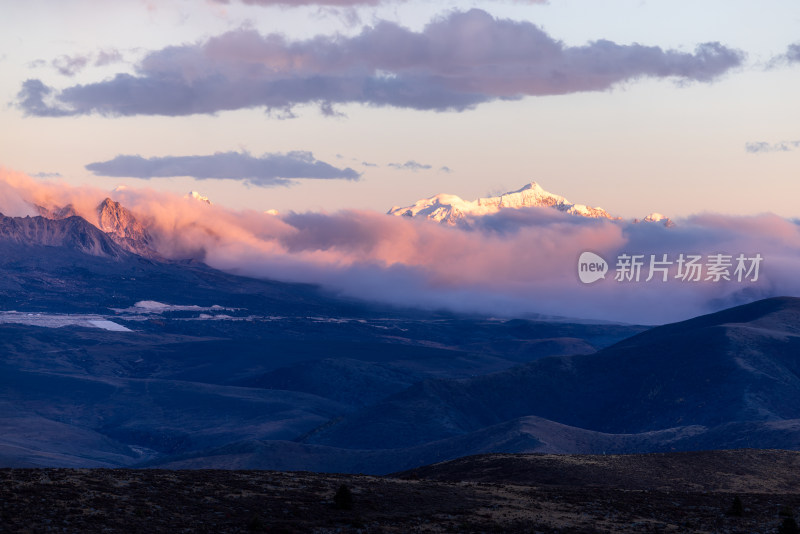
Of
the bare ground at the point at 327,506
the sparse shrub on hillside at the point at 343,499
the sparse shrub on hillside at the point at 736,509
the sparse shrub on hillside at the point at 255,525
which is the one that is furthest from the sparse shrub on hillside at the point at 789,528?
the sparse shrub on hillside at the point at 255,525

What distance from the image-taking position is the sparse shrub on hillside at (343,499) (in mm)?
71062

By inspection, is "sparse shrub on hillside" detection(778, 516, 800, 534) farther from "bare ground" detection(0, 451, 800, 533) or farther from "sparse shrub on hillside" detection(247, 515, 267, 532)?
"sparse shrub on hillside" detection(247, 515, 267, 532)

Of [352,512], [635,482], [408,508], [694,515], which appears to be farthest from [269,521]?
[635,482]

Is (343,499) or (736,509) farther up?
(736,509)

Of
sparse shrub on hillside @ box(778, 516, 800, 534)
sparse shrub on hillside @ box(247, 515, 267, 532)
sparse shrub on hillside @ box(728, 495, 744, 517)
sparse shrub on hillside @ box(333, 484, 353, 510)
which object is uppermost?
sparse shrub on hillside @ box(778, 516, 800, 534)

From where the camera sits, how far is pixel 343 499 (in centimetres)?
7138

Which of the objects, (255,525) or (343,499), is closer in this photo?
(255,525)

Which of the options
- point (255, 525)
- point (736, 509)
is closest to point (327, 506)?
point (255, 525)

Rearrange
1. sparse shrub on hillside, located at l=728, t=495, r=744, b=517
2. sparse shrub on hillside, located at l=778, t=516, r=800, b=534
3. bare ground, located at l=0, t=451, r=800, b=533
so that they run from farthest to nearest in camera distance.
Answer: sparse shrub on hillside, located at l=728, t=495, r=744, b=517 < sparse shrub on hillside, located at l=778, t=516, r=800, b=534 < bare ground, located at l=0, t=451, r=800, b=533

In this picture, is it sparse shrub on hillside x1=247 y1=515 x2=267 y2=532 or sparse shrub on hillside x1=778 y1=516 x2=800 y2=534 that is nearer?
sparse shrub on hillside x1=247 y1=515 x2=267 y2=532

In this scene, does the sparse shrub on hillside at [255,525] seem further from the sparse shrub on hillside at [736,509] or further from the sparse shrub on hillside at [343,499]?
the sparse shrub on hillside at [736,509]

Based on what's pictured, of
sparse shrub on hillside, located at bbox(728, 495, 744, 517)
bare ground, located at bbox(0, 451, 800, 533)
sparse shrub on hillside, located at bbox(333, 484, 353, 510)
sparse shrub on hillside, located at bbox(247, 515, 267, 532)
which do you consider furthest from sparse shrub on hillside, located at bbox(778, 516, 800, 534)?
sparse shrub on hillside, located at bbox(247, 515, 267, 532)

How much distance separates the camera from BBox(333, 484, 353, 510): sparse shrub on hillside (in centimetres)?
7106

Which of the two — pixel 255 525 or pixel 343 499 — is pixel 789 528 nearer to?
pixel 343 499
